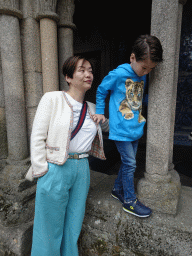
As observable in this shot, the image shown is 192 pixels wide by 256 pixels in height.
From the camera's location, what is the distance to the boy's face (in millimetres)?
1254

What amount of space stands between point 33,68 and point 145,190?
1.55m

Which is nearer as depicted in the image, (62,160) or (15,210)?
(62,160)

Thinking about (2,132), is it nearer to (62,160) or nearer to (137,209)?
(62,160)

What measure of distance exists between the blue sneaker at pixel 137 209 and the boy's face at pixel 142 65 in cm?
101

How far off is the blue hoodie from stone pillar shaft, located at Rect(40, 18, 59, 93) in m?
0.66

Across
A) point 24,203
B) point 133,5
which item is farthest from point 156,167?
point 133,5

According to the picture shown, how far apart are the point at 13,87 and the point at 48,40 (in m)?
0.57

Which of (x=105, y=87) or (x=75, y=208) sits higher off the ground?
(x=105, y=87)

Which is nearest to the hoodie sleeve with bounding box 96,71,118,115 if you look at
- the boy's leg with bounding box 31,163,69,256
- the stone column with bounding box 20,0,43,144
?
the boy's leg with bounding box 31,163,69,256

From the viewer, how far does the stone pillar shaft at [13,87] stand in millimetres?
1684

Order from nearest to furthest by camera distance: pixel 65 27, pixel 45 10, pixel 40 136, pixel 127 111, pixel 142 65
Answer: pixel 40 136, pixel 142 65, pixel 127 111, pixel 45 10, pixel 65 27

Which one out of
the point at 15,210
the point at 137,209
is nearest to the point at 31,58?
the point at 15,210

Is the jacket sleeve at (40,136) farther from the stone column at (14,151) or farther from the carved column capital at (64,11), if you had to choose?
the carved column capital at (64,11)

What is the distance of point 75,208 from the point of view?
1363 mm
